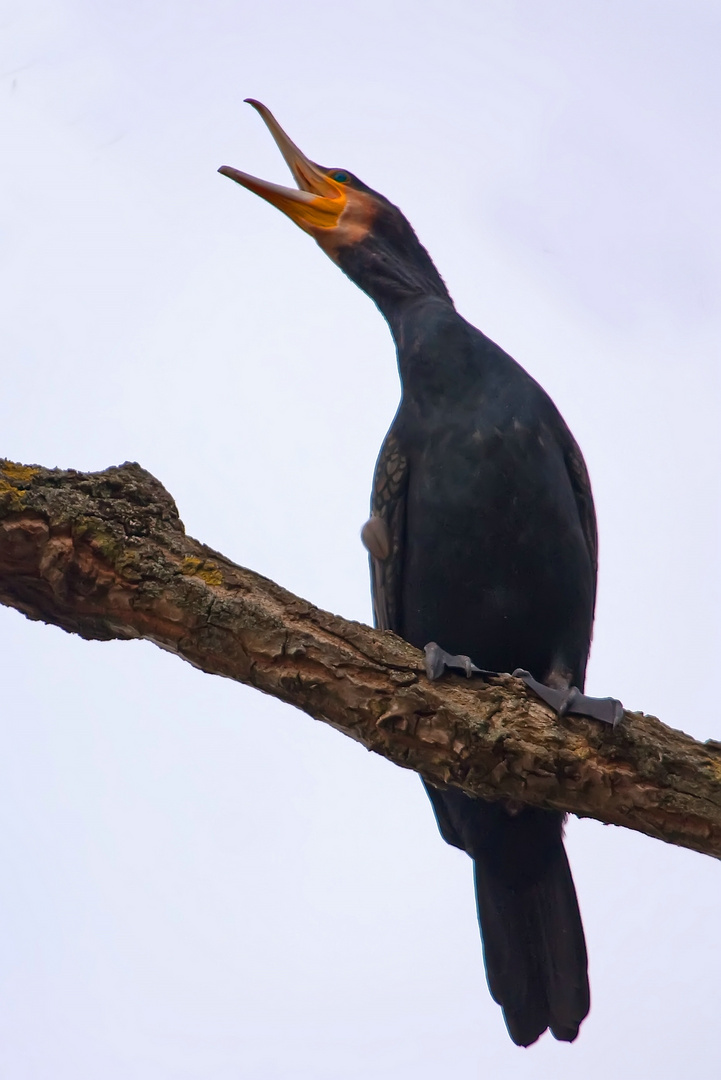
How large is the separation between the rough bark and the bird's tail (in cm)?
95

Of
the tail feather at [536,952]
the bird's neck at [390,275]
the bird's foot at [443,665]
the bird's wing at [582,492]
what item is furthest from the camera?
the bird's neck at [390,275]

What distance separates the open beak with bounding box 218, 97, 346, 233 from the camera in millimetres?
5000

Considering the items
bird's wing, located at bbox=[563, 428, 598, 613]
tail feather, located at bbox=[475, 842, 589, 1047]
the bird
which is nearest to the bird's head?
the bird

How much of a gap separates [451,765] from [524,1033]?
1448 mm

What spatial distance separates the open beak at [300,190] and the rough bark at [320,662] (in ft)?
7.14

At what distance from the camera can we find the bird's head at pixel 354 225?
496cm

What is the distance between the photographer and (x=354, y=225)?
5.05 metres

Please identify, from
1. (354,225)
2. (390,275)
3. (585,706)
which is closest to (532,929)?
(585,706)

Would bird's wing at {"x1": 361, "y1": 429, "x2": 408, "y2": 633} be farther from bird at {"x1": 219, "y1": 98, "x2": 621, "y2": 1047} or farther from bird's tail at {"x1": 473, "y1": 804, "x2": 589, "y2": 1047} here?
bird's tail at {"x1": 473, "y1": 804, "x2": 589, "y2": 1047}

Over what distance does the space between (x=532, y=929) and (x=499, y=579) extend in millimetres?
1268

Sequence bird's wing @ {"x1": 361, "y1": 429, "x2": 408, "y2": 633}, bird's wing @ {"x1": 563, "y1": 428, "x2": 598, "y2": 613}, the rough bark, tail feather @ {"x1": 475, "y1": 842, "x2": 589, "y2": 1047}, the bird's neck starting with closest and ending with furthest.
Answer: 1. the rough bark
2. tail feather @ {"x1": 475, "y1": 842, "x2": 589, "y2": 1047}
3. bird's wing @ {"x1": 361, "y1": 429, "x2": 408, "y2": 633}
4. bird's wing @ {"x1": 563, "y1": 428, "x2": 598, "y2": 613}
5. the bird's neck

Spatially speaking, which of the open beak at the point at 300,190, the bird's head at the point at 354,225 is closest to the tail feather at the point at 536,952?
the bird's head at the point at 354,225

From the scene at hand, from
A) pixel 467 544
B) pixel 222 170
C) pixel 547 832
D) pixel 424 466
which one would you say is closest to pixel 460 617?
pixel 467 544

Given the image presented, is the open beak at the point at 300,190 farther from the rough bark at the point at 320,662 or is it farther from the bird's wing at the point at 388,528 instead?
the rough bark at the point at 320,662
